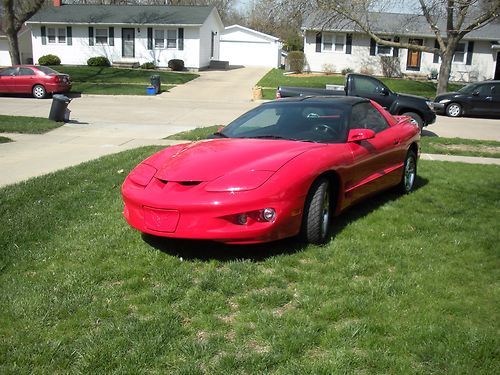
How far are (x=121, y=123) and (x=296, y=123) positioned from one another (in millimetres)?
11488

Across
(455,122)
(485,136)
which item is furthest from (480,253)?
(455,122)

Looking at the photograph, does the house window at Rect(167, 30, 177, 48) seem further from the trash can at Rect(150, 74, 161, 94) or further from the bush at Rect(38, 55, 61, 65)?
the trash can at Rect(150, 74, 161, 94)

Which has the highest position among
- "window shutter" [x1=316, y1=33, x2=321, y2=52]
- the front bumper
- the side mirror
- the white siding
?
"window shutter" [x1=316, y1=33, x2=321, y2=52]

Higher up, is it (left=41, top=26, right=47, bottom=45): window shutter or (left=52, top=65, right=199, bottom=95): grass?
(left=41, top=26, right=47, bottom=45): window shutter

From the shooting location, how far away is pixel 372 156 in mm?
5910

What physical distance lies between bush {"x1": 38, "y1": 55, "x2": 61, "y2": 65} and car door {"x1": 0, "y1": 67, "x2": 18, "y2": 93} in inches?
654

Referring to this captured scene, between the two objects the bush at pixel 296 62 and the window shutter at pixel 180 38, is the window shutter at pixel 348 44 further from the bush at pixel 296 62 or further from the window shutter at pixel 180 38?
the window shutter at pixel 180 38

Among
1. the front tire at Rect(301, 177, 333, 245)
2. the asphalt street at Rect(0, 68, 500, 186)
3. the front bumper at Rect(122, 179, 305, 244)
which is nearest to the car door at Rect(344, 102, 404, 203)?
the front tire at Rect(301, 177, 333, 245)

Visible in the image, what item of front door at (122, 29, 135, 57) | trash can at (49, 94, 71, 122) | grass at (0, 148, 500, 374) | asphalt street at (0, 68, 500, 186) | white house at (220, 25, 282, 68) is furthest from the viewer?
white house at (220, 25, 282, 68)

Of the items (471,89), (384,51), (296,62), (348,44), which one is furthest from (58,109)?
(384,51)

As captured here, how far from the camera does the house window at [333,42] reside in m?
38.6

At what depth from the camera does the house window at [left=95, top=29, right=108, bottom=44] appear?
41875mm

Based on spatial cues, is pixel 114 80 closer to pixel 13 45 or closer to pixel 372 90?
pixel 13 45

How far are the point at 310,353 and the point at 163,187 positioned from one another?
209 centimetres
